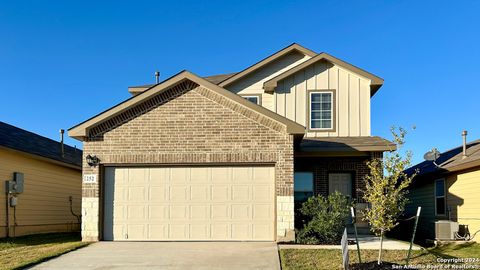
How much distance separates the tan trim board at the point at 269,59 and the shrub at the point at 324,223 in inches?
266

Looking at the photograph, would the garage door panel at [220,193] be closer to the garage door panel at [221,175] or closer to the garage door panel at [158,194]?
the garage door panel at [221,175]

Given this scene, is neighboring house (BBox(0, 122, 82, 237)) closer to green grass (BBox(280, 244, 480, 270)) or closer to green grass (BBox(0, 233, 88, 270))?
green grass (BBox(0, 233, 88, 270))

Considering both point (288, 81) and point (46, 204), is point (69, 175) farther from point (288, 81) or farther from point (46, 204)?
point (288, 81)

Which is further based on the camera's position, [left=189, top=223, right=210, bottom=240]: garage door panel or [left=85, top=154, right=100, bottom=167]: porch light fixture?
[left=85, top=154, right=100, bottom=167]: porch light fixture

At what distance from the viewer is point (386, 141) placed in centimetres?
1659

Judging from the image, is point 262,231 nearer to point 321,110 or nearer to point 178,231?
point 178,231

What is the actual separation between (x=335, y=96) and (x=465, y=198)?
18.5 ft

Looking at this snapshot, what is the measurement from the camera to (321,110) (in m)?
18.2

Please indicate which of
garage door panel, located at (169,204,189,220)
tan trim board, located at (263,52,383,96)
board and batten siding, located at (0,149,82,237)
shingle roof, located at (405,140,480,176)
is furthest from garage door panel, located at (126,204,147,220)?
shingle roof, located at (405,140,480,176)

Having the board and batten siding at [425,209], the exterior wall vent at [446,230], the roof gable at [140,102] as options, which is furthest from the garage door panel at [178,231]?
the board and batten siding at [425,209]

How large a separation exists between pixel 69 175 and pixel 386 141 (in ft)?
43.9

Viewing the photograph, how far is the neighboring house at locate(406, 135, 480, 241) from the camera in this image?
1520cm

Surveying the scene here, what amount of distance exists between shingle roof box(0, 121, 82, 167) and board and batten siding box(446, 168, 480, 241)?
585 inches

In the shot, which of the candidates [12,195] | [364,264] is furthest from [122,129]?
[364,264]
